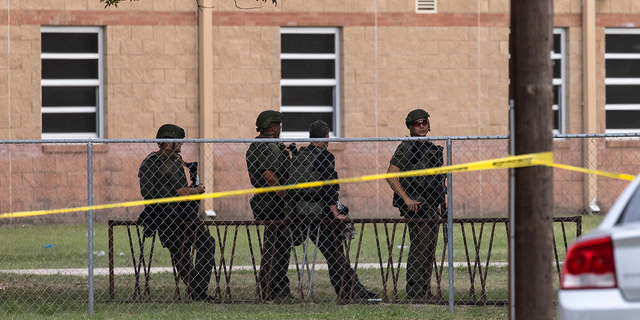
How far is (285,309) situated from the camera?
24.2 ft

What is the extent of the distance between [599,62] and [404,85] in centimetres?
413

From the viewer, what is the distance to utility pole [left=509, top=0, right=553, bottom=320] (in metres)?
4.72

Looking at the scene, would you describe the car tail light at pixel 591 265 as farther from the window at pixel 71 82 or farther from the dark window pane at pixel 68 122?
the dark window pane at pixel 68 122

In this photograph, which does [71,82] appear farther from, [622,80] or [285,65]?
[622,80]

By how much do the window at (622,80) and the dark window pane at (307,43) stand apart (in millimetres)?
5806

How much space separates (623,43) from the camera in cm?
1722

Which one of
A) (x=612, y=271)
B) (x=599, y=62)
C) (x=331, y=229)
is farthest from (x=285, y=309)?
(x=599, y=62)

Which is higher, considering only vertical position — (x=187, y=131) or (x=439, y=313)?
(x=187, y=131)

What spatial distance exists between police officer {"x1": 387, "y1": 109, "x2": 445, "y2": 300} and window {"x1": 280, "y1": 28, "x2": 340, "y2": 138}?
8511 millimetres

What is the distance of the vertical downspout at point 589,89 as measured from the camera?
54.4ft

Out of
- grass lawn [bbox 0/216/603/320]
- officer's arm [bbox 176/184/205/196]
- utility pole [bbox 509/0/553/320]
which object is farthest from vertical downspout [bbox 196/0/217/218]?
utility pole [bbox 509/0/553/320]

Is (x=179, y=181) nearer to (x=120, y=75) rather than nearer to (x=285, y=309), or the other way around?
(x=285, y=309)

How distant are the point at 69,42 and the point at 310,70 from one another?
464cm

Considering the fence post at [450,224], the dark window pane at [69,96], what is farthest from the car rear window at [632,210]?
the dark window pane at [69,96]
